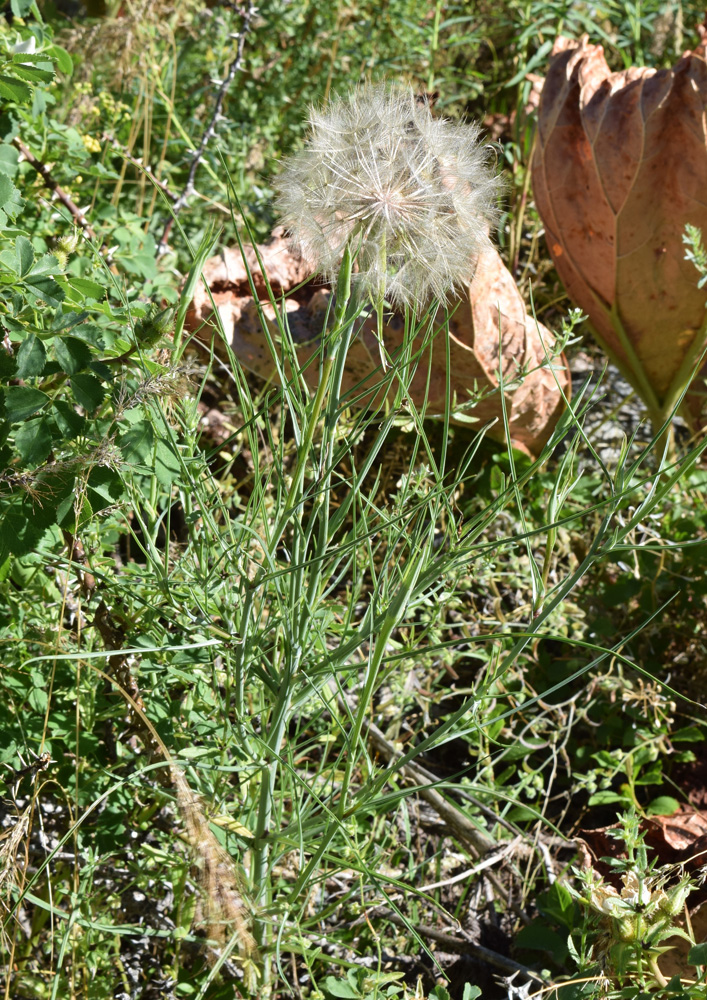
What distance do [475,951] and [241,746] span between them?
55cm

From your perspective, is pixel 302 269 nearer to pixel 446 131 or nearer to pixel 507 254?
pixel 507 254

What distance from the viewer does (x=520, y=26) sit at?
246 centimetres

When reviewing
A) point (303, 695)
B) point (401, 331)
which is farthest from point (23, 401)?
point (401, 331)

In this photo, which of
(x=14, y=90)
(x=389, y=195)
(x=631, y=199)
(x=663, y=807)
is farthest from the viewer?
(x=631, y=199)

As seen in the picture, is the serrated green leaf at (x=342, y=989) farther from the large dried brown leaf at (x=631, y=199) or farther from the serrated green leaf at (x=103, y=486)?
the large dried brown leaf at (x=631, y=199)

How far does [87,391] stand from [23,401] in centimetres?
9

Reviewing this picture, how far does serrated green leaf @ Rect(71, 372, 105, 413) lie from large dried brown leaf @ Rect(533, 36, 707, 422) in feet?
4.33

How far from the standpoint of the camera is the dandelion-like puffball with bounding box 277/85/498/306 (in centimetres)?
90

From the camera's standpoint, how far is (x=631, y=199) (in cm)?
197

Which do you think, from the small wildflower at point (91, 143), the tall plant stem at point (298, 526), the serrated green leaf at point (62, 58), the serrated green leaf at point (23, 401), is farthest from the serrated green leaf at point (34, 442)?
the small wildflower at point (91, 143)

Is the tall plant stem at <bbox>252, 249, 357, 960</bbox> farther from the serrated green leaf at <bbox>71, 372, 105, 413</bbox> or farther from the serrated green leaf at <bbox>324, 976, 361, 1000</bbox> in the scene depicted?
the serrated green leaf at <bbox>71, 372, 105, 413</bbox>

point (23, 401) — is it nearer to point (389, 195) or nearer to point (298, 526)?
point (298, 526)

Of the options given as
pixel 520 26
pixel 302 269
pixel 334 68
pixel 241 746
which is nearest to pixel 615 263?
pixel 302 269

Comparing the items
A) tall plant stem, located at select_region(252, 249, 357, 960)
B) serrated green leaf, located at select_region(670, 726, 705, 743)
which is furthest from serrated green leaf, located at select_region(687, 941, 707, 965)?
serrated green leaf, located at select_region(670, 726, 705, 743)
